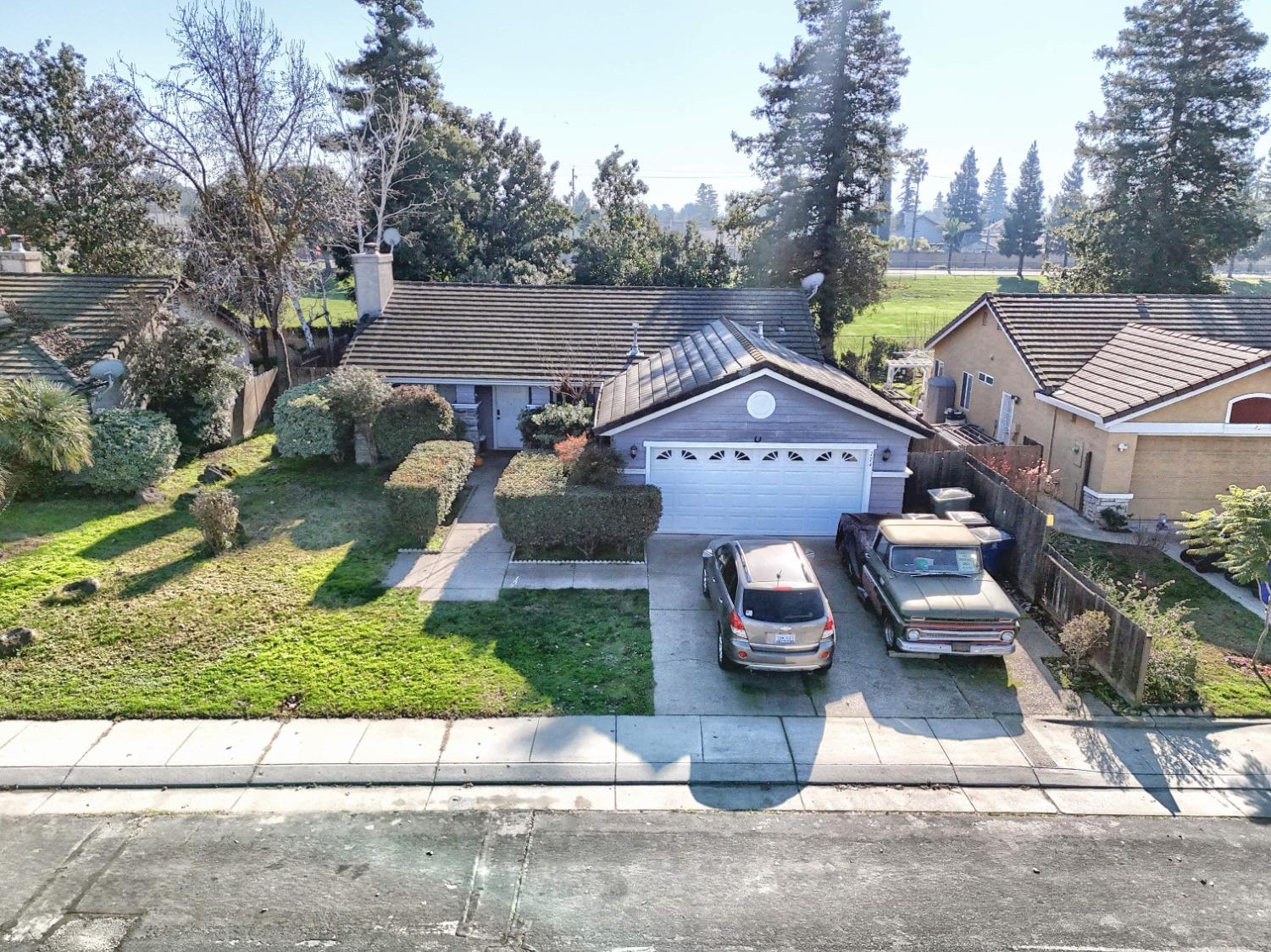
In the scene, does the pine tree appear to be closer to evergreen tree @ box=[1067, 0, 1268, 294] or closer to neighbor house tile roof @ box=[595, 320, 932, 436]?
evergreen tree @ box=[1067, 0, 1268, 294]

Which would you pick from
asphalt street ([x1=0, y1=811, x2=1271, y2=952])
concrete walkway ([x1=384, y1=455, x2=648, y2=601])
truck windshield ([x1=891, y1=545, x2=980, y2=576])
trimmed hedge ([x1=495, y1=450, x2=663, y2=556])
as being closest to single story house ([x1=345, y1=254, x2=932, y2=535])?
trimmed hedge ([x1=495, y1=450, x2=663, y2=556])

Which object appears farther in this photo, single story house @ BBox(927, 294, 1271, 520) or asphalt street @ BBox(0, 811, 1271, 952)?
single story house @ BBox(927, 294, 1271, 520)

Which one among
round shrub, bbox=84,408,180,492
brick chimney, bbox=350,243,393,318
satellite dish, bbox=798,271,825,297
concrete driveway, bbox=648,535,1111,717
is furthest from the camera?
satellite dish, bbox=798,271,825,297

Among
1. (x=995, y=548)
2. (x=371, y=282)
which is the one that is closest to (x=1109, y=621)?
(x=995, y=548)

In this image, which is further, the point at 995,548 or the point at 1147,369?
→ the point at 1147,369

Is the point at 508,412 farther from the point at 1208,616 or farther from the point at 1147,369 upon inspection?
the point at 1208,616

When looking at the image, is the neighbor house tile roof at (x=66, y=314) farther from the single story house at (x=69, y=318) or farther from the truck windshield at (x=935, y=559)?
the truck windshield at (x=935, y=559)

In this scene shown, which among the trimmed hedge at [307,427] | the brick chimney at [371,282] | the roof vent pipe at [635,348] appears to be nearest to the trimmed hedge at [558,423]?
the roof vent pipe at [635,348]
